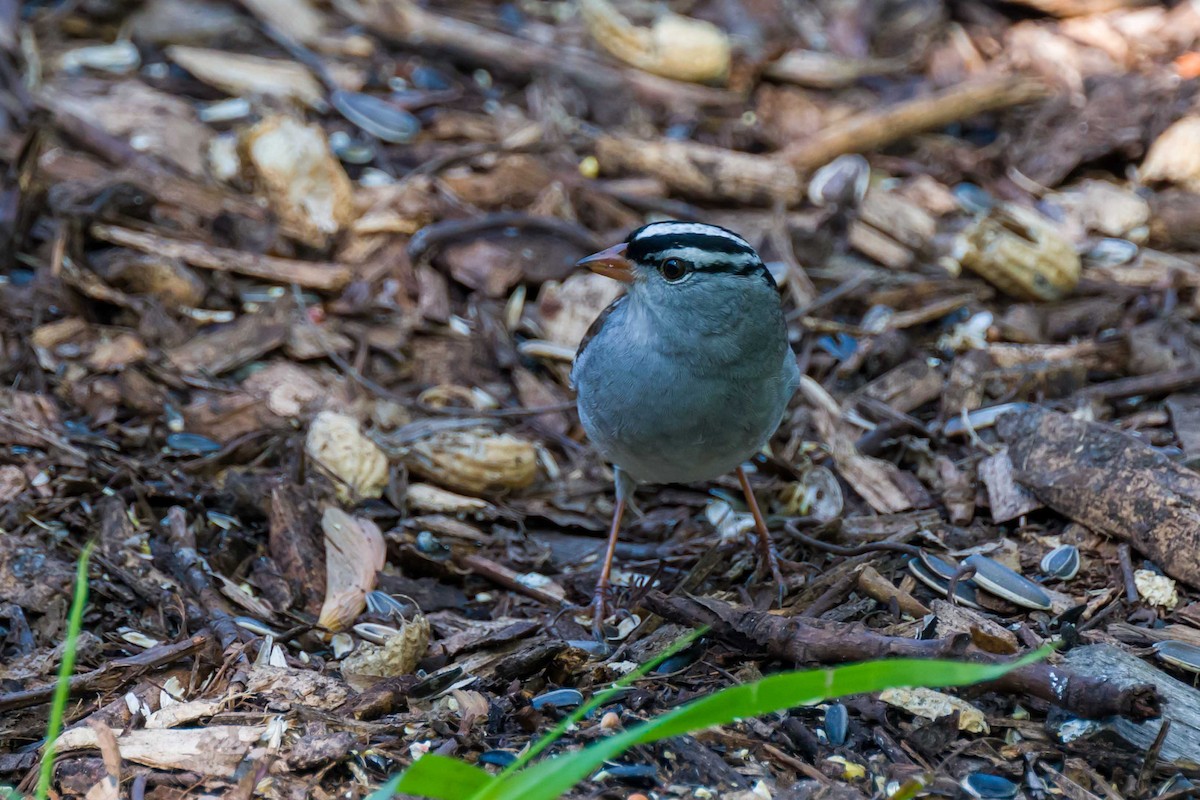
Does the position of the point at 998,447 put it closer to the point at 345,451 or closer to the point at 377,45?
the point at 345,451

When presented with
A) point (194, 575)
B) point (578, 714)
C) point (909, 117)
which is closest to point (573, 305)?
point (194, 575)

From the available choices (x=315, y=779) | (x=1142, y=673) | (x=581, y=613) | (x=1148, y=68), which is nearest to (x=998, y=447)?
(x=1142, y=673)

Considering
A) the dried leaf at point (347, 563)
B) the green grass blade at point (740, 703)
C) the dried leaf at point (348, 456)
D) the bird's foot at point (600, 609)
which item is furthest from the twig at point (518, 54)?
the green grass blade at point (740, 703)

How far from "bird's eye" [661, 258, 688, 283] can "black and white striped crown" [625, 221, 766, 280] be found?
0.05 feet

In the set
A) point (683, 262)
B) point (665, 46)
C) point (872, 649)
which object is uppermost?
point (683, 262)

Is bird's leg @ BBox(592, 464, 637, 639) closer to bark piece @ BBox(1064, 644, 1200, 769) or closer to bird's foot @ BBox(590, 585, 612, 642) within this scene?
bird's foot @ BBox(590, 585, 612, 642)

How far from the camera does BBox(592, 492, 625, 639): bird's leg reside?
4284 millimetres

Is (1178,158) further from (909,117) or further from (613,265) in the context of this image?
(613,265)

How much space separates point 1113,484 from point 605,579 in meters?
1.89

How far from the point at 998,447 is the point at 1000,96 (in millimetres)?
3073

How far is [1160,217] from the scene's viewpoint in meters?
6.38

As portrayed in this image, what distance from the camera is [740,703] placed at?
101 inches

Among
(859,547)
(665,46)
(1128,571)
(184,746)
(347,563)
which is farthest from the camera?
(665,46)

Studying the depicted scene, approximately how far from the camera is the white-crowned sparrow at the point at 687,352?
4090mm
